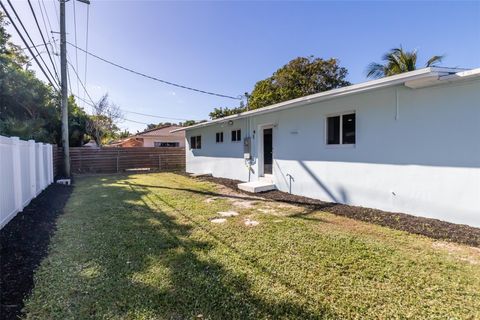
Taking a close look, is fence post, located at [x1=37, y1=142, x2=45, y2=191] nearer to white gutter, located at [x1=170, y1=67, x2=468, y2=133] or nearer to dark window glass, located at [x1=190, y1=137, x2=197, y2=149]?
white gutter, located at [x1=170, y1=67, x2=468, y2=133]

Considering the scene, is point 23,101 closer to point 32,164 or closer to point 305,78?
point 32,164

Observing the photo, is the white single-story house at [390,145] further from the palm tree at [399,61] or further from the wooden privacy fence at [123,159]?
the wooden privacy fence at [123,159]

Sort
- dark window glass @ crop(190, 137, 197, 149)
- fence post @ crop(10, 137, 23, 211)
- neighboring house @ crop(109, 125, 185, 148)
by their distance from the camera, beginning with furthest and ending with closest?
neighboring house @ crop(109, 125, 185, 148)
dark window glass @ crop(190, 137, 197, 149)
fence post @ crop(10, 137, 23, 211)

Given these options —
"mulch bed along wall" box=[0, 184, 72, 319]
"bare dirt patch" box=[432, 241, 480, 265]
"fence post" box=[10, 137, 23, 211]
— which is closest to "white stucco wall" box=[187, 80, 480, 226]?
"bare dirt patch" box=[432, 241, 480, 265]

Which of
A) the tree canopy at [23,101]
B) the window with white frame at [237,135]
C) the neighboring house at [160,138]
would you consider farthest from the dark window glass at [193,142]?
the neighboring house at [160,138]

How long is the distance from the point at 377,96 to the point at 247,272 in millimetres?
5059

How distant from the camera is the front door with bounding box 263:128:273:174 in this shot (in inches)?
396

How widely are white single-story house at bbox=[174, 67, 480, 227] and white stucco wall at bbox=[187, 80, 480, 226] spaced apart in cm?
2

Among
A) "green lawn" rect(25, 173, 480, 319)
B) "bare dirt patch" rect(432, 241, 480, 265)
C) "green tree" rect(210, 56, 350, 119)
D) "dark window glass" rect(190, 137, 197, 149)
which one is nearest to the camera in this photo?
"green lawn" rect(25, 173, 480, 319)

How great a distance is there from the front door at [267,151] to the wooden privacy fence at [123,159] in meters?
10.3

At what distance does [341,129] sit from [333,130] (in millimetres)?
271

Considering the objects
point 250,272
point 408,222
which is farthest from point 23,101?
point 408,222

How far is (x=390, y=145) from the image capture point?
19.1 ft

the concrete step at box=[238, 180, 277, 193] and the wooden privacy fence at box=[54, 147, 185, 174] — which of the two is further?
the wooden privacy fence at box=[54, 147, 185, 174]
